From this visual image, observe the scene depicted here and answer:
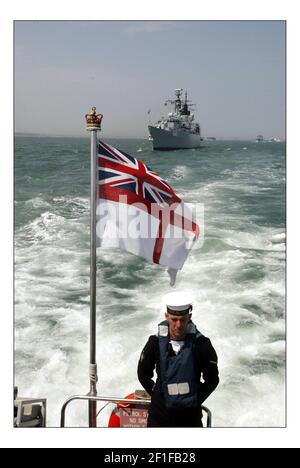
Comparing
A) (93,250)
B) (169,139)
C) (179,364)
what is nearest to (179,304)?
(179,364)

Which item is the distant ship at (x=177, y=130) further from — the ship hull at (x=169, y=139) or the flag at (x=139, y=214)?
the flag at (x=139, y=214)

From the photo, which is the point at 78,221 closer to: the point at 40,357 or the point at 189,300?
the point at 40,357

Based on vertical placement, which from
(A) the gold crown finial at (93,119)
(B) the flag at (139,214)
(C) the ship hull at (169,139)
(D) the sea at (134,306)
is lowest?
(D) the sea at (134,306)

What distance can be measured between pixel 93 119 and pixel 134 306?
561cm

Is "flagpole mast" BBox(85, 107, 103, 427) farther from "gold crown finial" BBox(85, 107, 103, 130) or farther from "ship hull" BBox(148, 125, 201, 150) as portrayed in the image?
"ship hull" BBox(148, 125, 201, 150)

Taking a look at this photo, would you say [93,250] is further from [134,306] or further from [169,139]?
[169,139]

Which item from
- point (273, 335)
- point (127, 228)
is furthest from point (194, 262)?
point (127, 228)

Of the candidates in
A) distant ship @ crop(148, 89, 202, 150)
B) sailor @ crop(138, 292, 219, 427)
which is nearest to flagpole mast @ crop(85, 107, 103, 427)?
sailor @ crop(138, 292, 219, 427)

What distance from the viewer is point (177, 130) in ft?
147

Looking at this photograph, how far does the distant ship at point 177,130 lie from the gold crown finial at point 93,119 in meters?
38.8

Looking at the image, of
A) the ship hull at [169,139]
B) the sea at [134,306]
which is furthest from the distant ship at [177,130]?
the sea at [134,306]

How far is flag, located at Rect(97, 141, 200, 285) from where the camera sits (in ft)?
12.9

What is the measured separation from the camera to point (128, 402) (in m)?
3.40

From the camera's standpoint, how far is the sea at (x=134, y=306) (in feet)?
21.1
